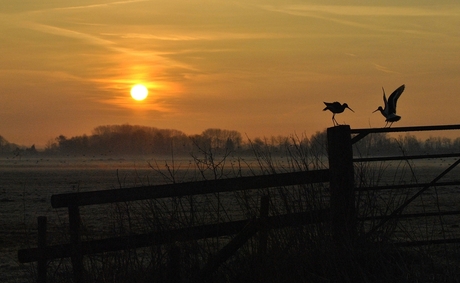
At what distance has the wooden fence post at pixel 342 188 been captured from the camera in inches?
309

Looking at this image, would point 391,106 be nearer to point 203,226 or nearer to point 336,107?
point 336,107

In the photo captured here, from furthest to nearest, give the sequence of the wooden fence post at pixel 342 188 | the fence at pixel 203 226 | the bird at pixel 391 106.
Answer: the bird at pixel 391 106 → the wooden fence post at pixel 342 188 → the fence at pixel 203 226

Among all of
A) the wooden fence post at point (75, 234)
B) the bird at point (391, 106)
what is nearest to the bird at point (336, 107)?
the bird at point (391, 106)

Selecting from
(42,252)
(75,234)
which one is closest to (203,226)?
(75,234)

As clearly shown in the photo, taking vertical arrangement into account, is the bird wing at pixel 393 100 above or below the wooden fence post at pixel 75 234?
above

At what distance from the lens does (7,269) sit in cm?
1175

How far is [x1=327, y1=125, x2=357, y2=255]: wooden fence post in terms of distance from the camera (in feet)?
25.7

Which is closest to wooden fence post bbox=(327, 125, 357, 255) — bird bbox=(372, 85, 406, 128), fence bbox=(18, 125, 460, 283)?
fence bbox=(18, 125, 460, 283)

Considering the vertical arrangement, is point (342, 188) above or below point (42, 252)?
above

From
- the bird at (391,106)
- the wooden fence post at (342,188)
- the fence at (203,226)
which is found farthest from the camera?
the bird at (391,106)

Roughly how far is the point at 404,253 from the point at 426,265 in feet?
Answer: 1.07

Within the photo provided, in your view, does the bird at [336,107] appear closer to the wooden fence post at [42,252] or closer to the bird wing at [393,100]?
the bird wing at [393,100]

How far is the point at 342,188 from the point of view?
812cm

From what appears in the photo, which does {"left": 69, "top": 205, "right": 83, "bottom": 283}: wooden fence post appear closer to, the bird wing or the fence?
the fence
